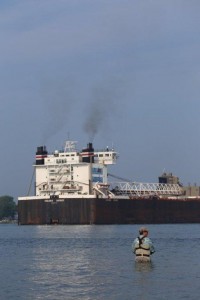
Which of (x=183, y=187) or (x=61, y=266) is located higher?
(x=183, y=187)

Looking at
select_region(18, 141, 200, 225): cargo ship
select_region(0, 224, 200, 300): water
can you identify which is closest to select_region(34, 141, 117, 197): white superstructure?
select_region(18, 141, 200, 225): cargo ship

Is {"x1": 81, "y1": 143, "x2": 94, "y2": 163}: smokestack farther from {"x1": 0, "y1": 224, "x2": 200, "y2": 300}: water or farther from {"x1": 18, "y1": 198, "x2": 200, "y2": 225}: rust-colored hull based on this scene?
{"x1": 0, "y1": 224, "x2": 200, "y2": 300}: water

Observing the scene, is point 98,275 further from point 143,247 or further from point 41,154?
point 41,154

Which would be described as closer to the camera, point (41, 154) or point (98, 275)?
point (98, 275)

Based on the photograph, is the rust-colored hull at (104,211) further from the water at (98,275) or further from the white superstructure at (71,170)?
the water at (98,275)

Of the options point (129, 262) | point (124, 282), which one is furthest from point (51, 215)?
point (124, 282)

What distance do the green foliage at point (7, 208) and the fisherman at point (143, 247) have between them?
496 feet

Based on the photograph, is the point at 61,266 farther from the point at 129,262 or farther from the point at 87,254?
the point at 87,254

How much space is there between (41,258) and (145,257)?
656 centimetres

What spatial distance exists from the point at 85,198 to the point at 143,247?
5391cm

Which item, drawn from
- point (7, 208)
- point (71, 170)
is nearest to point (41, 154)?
point (71, 170)

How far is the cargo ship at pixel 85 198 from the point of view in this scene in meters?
84.8

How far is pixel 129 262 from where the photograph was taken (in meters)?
32.4

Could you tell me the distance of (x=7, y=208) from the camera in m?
181
